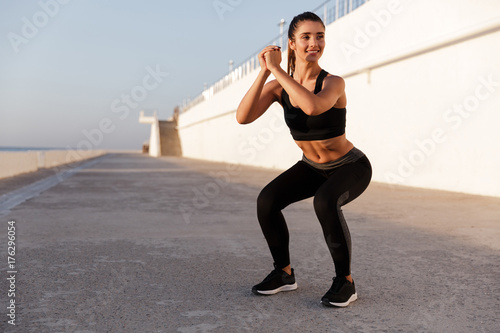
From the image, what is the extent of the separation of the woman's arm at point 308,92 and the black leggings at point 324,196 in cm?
46

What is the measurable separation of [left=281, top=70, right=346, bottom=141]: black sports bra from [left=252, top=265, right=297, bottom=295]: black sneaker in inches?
35.8

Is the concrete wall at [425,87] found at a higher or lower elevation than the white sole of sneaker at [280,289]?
higher

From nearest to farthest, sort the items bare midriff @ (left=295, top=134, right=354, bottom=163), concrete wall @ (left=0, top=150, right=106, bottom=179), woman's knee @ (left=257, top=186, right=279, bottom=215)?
bare midriff @ (left=295, top=134, right=354, bottom=163)
woman's knee @ (left=257, top=186, right=279, bottom=215)
concrete wall @ (left=0, top=150, right=106, bottom=179)

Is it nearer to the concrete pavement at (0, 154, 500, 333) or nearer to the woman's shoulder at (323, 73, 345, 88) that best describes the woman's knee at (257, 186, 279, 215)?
the concrete pavement at (0, 154, 500, 333)

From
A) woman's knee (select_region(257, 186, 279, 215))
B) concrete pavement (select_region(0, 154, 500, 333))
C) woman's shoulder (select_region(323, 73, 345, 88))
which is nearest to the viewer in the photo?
concrete pavement (select_region(0, 154, 500, 333))

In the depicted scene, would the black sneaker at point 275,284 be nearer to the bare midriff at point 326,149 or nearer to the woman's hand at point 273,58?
the bare midriff at point 326,149

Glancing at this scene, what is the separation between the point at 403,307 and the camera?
285 centimetres

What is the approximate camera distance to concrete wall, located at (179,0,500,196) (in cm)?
1048

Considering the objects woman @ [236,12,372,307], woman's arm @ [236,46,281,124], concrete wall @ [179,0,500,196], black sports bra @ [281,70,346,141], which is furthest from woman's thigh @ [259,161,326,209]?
concrete wall @ [179,0,500,196]

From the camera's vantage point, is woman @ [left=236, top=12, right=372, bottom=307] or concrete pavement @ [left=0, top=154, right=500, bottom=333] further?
woman @ [left=236, top=12, right=372, bottom=307]

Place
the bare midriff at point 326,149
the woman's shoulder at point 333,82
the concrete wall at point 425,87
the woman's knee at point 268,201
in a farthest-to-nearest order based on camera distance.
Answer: the concrete wall at point 425,87 < the woman's knee at point 268,201 < the bare midriff at point 326,149 < the woman's shoulder at point 333,82

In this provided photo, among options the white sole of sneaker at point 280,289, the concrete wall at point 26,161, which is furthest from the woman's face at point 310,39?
the concrete wall at point 26,161

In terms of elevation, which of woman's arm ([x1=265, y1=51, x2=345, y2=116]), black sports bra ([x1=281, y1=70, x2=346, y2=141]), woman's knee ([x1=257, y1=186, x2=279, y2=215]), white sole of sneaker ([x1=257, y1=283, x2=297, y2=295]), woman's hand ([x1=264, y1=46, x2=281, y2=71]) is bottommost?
white sole of sneaker ([x1=257, y1=283, x2=297, y2=295])

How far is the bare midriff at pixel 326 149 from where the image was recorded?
289 cm
